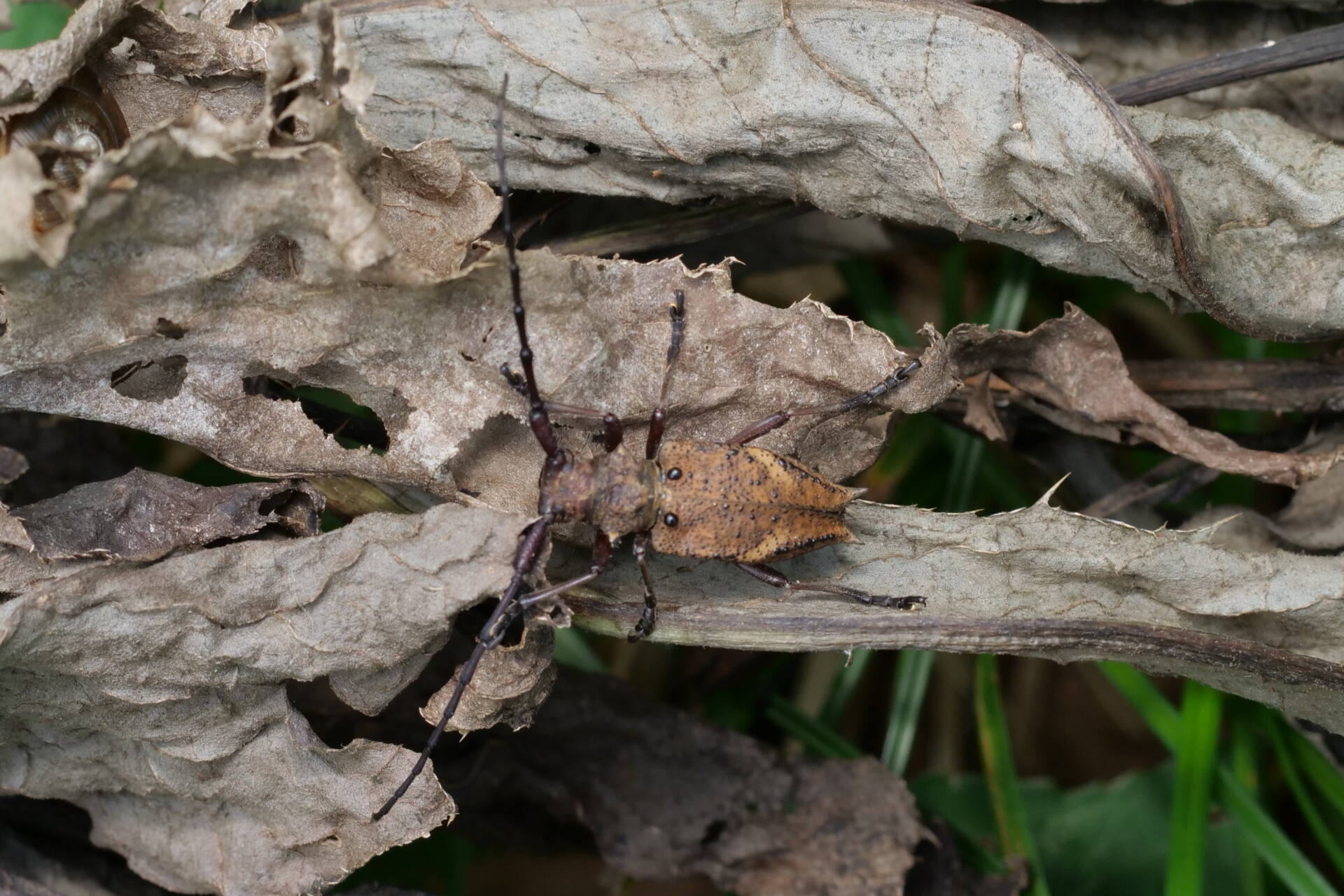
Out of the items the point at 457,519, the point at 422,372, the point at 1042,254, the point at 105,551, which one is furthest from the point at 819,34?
the point at 105,551

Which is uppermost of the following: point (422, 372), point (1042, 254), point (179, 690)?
point (1042, 254)

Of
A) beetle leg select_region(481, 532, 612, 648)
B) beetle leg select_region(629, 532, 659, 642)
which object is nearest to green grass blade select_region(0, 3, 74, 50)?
beetle leg select_region(481, 532, 612, 648)

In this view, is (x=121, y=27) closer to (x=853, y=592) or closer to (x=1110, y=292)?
(x=853, y=592)

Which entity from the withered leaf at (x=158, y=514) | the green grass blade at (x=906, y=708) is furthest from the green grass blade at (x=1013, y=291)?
the withered leaf at (x=158, y=514)

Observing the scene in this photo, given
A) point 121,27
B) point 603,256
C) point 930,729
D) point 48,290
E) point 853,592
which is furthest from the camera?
point 930,729

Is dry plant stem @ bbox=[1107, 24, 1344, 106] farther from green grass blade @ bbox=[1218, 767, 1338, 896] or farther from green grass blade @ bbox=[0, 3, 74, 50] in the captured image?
green grass blade @ bbox=[0, 3, 74, 50]

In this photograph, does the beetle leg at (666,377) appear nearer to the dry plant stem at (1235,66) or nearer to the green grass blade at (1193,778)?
the dry plant stem at (1235,66)
